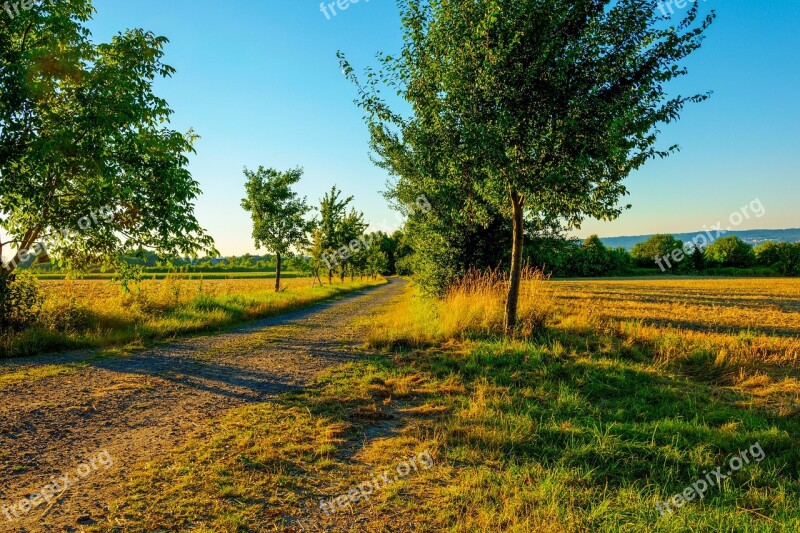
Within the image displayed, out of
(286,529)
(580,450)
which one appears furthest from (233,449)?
(580,450)

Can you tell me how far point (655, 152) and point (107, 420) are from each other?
1107cm

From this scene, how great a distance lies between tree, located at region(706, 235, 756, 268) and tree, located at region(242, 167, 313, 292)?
104299 millimetres

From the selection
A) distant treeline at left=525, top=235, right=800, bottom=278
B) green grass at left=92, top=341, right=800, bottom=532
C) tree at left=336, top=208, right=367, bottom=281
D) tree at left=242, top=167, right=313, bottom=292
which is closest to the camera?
green grass at left=92, top=341, right=800, bottom=532

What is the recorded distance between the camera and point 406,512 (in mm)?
3445

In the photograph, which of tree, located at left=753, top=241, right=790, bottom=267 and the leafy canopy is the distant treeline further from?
the leafy canopy

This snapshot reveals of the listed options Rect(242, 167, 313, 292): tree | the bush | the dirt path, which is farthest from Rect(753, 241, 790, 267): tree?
the bush

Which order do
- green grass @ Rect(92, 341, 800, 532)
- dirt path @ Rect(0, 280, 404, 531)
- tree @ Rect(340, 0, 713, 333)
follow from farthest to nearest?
tree @ Rect(340, 0, 713, 333)
dirt path @ Rect(0, 280, 404, 531)
green grass @ Rect(92, 341, 800, 532)

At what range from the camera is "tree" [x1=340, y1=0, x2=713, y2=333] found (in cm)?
825

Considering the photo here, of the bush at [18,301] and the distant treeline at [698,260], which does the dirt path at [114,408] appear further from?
the distant treeline at [698,260]

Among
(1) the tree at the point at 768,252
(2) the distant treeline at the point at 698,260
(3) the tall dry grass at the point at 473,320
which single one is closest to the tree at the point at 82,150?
(3) the tall dry grass at the point at 473,320

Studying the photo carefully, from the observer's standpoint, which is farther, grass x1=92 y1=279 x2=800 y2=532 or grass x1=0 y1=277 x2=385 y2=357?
grass x1=0 y1=277 x2=385 y2=357

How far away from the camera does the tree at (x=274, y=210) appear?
26719 millimetres

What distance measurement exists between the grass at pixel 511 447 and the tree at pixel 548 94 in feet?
12.7

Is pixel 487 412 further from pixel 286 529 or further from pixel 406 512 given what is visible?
pixel 286 529
